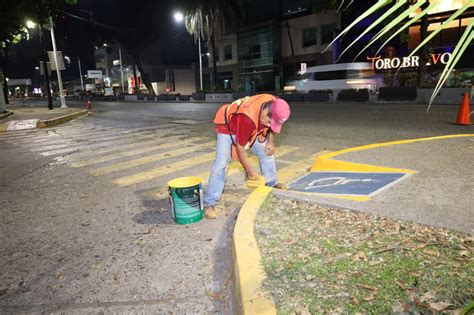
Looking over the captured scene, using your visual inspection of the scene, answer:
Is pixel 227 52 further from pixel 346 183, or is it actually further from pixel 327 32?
pixel 346 183

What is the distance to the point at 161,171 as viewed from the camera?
6.45 meters

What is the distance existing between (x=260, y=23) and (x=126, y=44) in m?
19.5

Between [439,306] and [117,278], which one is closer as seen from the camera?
[439,306]

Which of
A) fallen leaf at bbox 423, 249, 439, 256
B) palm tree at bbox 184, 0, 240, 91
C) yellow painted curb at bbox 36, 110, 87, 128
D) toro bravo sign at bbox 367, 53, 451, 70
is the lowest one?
fallen leaf at bbox 423, 249, 439, 256

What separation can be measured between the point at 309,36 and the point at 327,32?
2101 millimetres

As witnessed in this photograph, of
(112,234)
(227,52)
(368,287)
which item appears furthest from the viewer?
(227,52)

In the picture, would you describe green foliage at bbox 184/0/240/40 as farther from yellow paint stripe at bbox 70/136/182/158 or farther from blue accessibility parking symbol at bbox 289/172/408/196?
blue accessibility parking symbol at bbox 289/172/408/196

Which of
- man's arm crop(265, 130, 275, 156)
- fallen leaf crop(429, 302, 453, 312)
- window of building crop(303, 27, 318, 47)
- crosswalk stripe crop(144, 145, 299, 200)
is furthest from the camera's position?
window of building crop(303, 27, 318, 47)

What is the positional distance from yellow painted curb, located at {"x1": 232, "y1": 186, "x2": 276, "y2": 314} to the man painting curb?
687mm

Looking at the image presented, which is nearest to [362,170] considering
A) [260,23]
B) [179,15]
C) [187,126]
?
[187,126]

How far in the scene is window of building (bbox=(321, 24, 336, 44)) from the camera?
33156 mm

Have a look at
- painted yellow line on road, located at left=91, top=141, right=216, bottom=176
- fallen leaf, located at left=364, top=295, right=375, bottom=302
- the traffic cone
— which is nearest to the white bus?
the traffic cone

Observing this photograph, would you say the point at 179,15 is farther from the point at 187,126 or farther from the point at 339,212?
the point at 339,212

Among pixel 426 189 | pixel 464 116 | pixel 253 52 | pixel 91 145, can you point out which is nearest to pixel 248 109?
pixel 426 189
